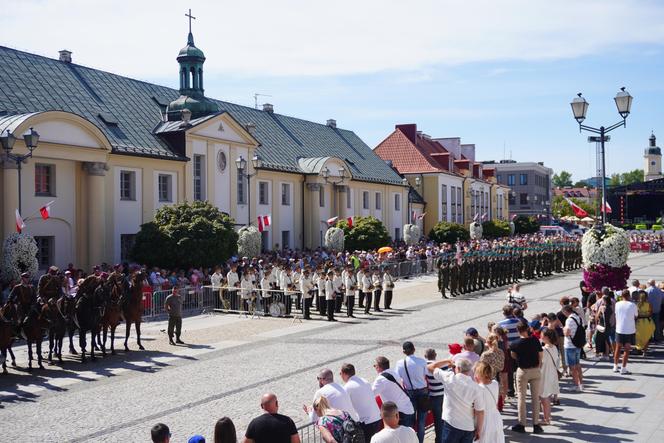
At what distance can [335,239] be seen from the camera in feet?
131

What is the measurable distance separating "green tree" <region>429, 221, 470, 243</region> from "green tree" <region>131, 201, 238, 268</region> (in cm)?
3000

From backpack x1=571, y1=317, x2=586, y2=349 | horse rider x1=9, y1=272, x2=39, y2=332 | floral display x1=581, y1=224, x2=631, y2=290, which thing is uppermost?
floral display x1=581, y1=224, x2=631, y2=290

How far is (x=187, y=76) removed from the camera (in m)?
38.5

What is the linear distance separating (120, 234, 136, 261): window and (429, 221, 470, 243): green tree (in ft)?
97.8

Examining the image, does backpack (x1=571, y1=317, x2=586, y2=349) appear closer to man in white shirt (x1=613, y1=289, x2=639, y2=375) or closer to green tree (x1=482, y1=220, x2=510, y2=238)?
man in white shirt (x1=613, y1=289, x2=639, y2=375)

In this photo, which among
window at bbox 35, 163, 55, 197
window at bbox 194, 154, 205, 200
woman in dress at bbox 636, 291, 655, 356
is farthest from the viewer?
window at bbox 194, 154, 205, 200

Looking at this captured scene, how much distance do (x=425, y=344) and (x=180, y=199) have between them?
65.1 ft

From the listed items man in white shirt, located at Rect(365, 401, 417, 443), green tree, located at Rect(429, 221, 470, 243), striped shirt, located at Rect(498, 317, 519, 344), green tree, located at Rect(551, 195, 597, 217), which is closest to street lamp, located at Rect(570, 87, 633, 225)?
striped shirt, located at Rect(498, 317, 519, 344)

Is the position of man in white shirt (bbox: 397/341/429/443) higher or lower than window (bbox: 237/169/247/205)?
lower

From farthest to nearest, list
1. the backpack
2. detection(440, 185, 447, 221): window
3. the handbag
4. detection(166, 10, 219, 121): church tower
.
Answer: detection(440, 185, 447, 221): window, detection(166, 10, 219, 121): church tower, the backpack, the handbag

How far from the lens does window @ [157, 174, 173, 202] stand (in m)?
34.0

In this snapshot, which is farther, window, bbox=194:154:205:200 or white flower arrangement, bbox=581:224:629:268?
window, bbox=194:154:205:200

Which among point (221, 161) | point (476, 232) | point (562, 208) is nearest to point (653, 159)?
point (562, 208)

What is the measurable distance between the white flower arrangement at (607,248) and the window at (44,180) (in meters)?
20.0
